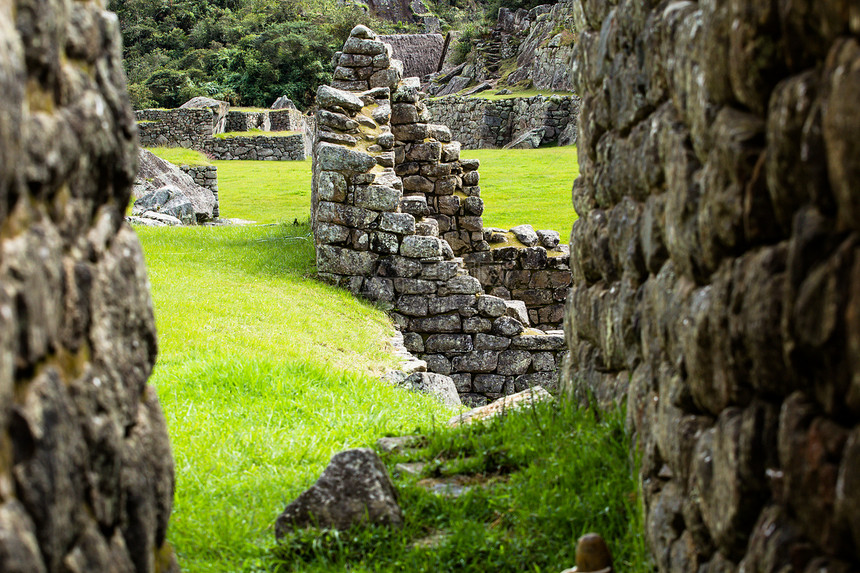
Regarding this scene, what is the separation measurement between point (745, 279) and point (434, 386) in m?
6.10

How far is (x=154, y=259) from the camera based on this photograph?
38.5 feet

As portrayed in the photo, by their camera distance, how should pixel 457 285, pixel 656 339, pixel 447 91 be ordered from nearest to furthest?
pixel 656 339 → pixel 457 285 → pixel 447 91

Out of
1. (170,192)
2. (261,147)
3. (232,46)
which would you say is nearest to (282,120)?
(261,147)

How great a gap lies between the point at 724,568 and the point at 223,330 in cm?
619

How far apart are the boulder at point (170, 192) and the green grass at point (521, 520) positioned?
14513mm

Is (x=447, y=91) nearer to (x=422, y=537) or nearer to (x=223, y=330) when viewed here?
(x=223, y=330)

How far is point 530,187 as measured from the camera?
19203 millimetres

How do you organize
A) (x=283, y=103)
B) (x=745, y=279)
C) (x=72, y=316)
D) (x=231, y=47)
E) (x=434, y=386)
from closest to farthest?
1. (x=72, y=316)
2. (x=745, y=279)
3. (x=434, y=386)
4. (x=283, y=103)
5. (x=231, y=47)

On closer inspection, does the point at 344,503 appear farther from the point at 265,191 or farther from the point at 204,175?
the point at 265,191

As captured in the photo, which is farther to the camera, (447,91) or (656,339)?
(447,91)

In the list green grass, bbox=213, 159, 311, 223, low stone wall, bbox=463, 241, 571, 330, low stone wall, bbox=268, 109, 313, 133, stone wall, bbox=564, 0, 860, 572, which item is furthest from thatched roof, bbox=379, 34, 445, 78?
stone wall, bbox=564, 0, 860, 572

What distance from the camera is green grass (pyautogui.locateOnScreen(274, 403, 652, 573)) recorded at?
11.6 feet

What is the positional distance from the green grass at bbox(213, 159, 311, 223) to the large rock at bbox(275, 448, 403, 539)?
13.7 metres

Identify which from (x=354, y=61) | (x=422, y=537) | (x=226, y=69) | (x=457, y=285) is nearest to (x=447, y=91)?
(x=226, y=69)
